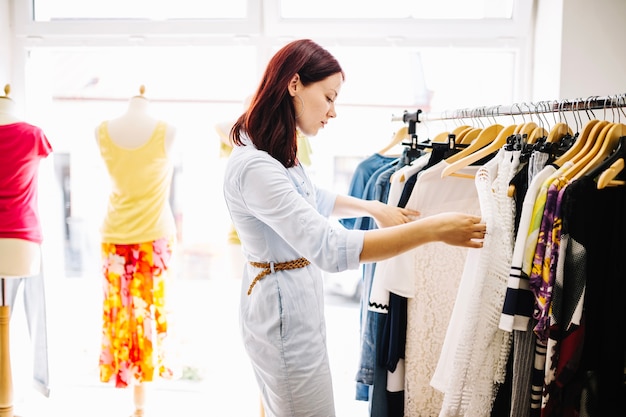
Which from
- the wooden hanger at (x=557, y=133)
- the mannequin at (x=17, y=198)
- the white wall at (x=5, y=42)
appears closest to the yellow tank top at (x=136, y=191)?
the mannequin at (x=17, y=198)

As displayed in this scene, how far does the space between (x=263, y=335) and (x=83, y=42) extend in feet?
7.00

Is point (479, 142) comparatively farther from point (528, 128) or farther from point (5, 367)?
point (5, 367)

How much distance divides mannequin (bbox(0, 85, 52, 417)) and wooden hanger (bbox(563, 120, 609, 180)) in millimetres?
2231

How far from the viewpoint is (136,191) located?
260 centimetres

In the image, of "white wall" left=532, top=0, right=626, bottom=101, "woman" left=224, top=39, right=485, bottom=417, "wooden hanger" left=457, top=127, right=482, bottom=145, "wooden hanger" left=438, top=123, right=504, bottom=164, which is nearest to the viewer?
"woman" left=224, top=39, right=485, bottom=417

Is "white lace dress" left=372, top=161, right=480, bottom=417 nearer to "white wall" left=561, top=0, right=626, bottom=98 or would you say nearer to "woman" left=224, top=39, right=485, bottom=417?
"woman" left=224, top=39, right=485, bottom=417

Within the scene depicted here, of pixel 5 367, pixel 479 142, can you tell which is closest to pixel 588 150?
pixel 479 142

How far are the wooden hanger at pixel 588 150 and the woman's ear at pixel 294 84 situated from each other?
695mm

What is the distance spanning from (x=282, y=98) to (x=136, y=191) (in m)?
1.31

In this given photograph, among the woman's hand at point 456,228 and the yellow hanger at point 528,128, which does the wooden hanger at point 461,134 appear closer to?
the yellow hanger at point 528,128

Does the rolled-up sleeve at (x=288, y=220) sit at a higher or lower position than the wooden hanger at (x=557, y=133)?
lower

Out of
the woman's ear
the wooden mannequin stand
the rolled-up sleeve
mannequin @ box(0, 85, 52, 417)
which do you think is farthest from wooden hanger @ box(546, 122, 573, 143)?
the wooden mannequin stand

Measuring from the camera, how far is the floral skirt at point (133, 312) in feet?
8.70

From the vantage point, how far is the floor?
3029mm
